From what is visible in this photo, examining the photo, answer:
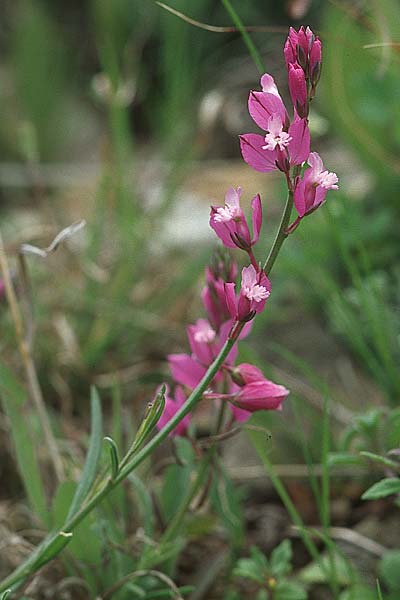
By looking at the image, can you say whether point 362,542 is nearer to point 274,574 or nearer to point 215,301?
point 274,574

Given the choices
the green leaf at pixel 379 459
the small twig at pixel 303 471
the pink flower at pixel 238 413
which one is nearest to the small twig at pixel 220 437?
the pink flower at pixel 238 413

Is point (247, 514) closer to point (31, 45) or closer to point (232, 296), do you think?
point (232, 296)

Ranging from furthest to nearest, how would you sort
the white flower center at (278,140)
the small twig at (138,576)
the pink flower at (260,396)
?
the small twig at (138,576) → the pink flower at (260,396) → the white flower center at (278,140)

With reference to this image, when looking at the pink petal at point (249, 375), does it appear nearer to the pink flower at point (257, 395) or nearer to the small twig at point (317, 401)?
the pink flower at point (257, 395)

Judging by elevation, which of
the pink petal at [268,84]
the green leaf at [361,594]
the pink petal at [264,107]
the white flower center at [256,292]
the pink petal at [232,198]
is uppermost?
the pink petal at [268,84]

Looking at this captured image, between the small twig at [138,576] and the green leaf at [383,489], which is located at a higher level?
the green leaf at [383,489]

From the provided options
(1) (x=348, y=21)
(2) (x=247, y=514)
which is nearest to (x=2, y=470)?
(2) (x=247, y=514)

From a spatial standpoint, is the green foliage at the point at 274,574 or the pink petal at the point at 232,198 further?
the green foliage at the point at 274,574
